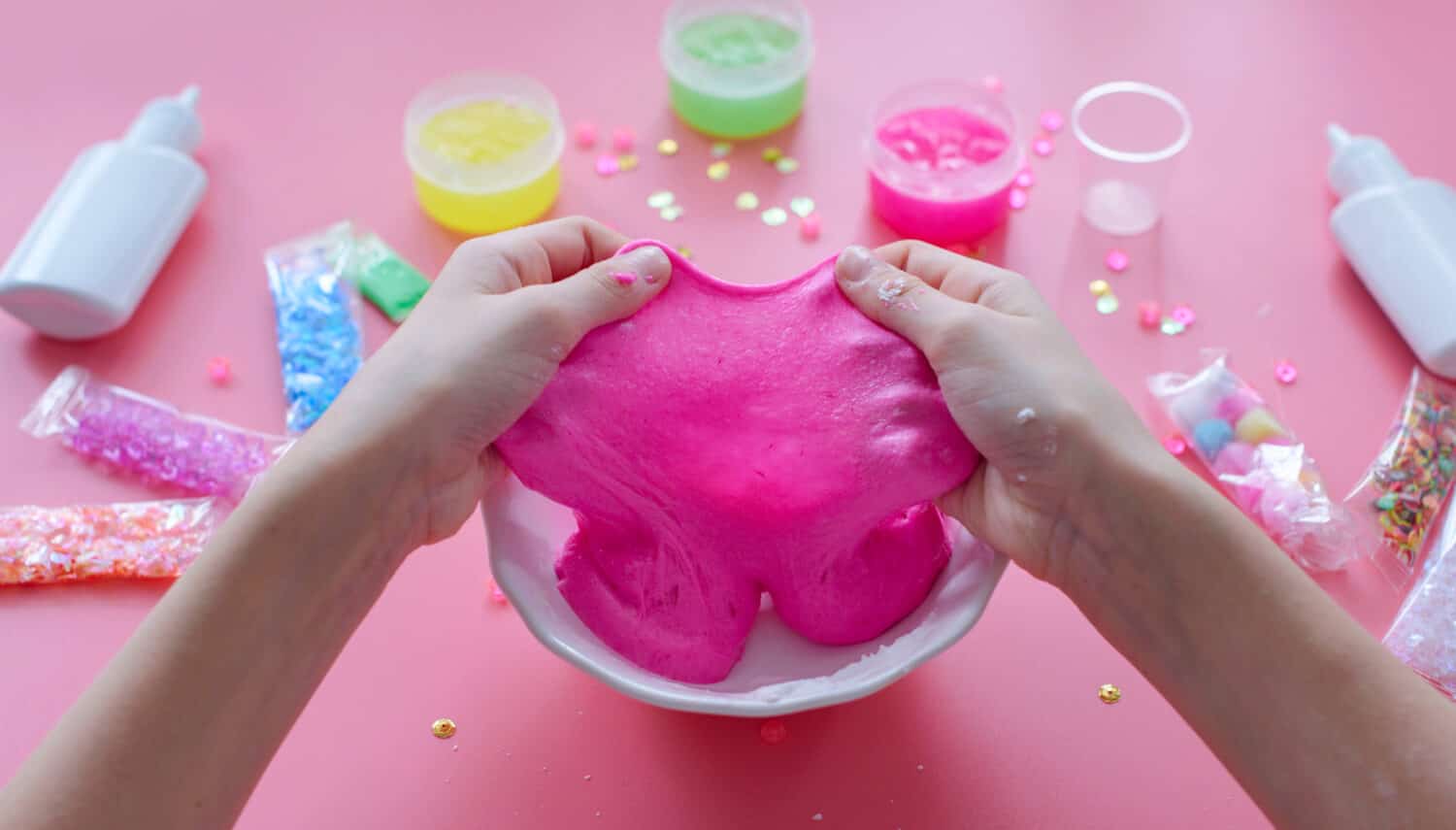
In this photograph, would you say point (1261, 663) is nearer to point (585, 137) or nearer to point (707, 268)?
point (707, 268)

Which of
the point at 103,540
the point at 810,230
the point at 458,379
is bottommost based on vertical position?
the point at 103,540

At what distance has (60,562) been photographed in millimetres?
1285

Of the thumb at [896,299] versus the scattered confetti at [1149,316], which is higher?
the thumb at [896,299]

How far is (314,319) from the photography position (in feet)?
4.86

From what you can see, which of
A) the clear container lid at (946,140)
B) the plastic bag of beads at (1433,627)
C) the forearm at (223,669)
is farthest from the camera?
the clear container lid at (946,140)

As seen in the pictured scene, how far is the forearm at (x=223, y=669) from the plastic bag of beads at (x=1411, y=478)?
3.19 feet

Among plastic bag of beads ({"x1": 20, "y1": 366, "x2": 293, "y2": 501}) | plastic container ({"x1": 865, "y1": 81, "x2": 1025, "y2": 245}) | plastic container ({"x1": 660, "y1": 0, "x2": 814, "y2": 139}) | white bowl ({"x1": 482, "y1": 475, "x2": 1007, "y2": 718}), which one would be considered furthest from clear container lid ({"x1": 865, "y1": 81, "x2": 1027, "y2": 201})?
plastic bag of beads ({"x1": 20, "y1": 366, "x2": 293, "y2": 501})

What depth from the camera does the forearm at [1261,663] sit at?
83cm

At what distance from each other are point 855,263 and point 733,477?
204mm

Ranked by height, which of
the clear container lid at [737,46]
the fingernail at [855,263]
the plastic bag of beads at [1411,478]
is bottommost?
the plastic bag of beads at [1411,478]

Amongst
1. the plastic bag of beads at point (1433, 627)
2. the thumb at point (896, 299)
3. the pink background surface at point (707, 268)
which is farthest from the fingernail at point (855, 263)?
the plastic bag of beads at point (1433, 627)

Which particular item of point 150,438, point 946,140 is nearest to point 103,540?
point 150,438

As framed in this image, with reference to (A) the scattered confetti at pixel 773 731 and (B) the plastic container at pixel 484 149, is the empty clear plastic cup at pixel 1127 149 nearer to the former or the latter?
(B) the plastic container at pixel 484 149

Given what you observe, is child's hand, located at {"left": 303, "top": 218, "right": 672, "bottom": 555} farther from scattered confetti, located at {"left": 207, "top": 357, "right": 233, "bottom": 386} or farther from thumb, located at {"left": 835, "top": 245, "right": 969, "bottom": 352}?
scattered confetti, located at {"left": 207, "top": 357, "right": 233, "bottom": 386}
